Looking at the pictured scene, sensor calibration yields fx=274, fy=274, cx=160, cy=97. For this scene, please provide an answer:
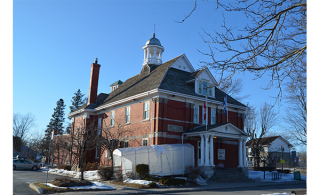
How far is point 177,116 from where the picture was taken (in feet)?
87.1

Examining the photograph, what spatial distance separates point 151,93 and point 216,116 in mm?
8568

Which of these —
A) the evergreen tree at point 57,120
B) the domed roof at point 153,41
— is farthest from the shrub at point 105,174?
the evergreen tree at point 57,120

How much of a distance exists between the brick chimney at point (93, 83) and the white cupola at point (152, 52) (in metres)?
6.19

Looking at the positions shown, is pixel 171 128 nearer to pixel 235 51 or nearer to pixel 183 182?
pixel 183 182

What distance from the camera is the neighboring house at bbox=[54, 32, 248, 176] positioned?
25141 mm

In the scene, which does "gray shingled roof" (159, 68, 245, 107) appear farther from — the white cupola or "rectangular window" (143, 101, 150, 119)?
the white cupola

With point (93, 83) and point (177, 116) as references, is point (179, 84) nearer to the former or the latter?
point (177, 116)

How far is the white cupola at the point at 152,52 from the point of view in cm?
3544

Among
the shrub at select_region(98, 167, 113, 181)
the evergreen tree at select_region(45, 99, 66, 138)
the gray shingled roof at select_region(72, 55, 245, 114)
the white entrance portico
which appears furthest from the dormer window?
the evergreen tree at select_region(45, 99, 66, 138)

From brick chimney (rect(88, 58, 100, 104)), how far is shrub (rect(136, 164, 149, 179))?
16.2 m

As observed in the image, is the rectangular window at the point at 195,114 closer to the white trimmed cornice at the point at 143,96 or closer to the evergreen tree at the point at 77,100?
the white trimmed cornice at the point at 143,96

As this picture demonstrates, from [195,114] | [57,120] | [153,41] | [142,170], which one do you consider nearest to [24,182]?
[142,170]

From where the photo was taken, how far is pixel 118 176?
2162 cm
